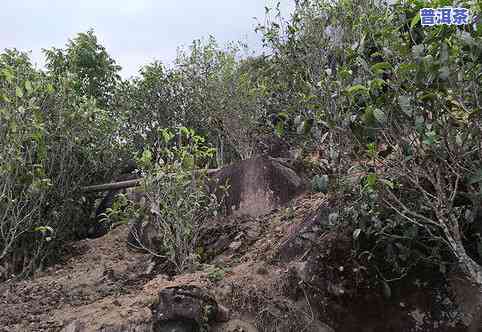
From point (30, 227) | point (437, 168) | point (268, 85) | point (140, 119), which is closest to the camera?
point (437, 168)

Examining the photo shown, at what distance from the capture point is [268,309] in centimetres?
387

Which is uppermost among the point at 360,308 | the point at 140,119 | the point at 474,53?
the point at 140,119

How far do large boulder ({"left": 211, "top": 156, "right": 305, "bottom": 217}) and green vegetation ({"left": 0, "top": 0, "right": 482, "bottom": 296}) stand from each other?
1.76 feet

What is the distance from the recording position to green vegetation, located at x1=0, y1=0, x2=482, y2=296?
2971 millimetres

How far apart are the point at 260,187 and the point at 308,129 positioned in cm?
281

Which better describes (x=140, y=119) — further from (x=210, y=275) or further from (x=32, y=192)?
(x=210, y=275)

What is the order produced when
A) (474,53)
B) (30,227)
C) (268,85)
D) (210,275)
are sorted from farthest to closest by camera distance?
(268,85) < (30,227) < (210,275) < (474,53)

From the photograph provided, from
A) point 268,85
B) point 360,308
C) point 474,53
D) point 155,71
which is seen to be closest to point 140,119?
point 155,71

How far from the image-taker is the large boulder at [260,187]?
236 inches

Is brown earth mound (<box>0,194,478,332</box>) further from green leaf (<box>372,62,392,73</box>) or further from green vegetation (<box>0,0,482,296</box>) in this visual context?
green leaf (<box>372,62,392,73</box>)

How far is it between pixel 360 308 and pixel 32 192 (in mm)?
3947

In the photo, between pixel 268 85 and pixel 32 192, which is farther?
pixel 268 85

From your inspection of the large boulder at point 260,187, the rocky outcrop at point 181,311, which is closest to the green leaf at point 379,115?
the rocky outcrop at point 181,311

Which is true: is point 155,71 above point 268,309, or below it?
above
